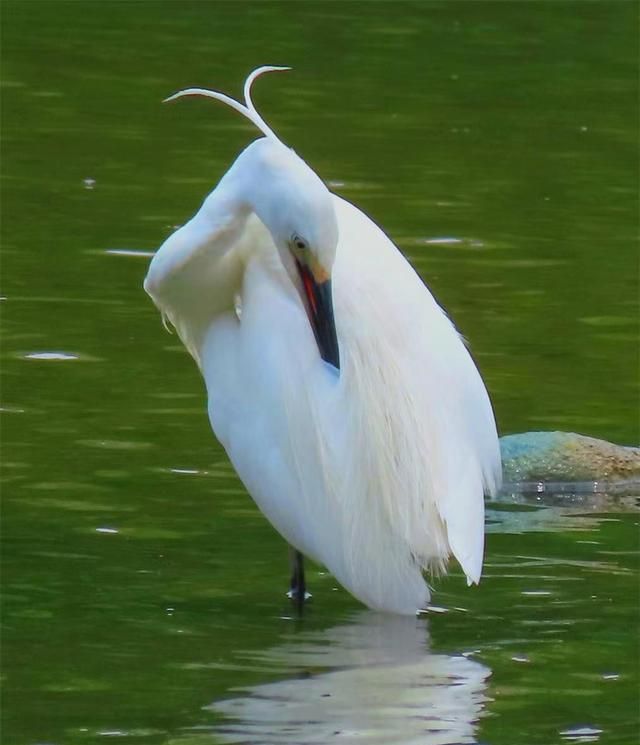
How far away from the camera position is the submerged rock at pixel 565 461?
672cm

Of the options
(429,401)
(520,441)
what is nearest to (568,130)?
(520,441)

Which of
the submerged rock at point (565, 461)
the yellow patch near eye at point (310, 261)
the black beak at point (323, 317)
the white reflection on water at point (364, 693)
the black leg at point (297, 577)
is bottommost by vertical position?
the white reflection on water at point (364, 693)

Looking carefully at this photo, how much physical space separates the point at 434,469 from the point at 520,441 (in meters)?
1.43

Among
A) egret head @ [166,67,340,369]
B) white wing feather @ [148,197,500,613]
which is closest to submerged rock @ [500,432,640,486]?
white wing feather @ [148,197,500,613]

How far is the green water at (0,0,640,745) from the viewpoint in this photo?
504 cm

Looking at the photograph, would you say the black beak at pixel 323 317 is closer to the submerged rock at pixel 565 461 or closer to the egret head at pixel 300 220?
the egret head at pixel 300 220

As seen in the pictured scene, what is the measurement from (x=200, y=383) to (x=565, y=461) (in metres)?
1.53

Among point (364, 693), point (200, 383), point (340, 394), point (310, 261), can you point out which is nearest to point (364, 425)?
point (340, 394)

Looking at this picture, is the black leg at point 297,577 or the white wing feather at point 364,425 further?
the black leg at point 297,577

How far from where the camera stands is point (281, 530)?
5.57 meters

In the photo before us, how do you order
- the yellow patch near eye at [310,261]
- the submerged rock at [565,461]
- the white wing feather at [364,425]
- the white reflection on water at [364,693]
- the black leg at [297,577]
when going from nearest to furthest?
the white reflection on water at [364,693]
the white wing feather at [364,425]
the yellow patch near eye at [310,261]
the black leg at [297,577]
the submerged rock at [565,461]

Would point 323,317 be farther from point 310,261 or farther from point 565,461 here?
point 565,461

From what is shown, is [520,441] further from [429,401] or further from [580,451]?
[429,401]

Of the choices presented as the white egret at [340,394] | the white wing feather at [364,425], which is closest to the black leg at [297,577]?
the white egret at [340,394]
